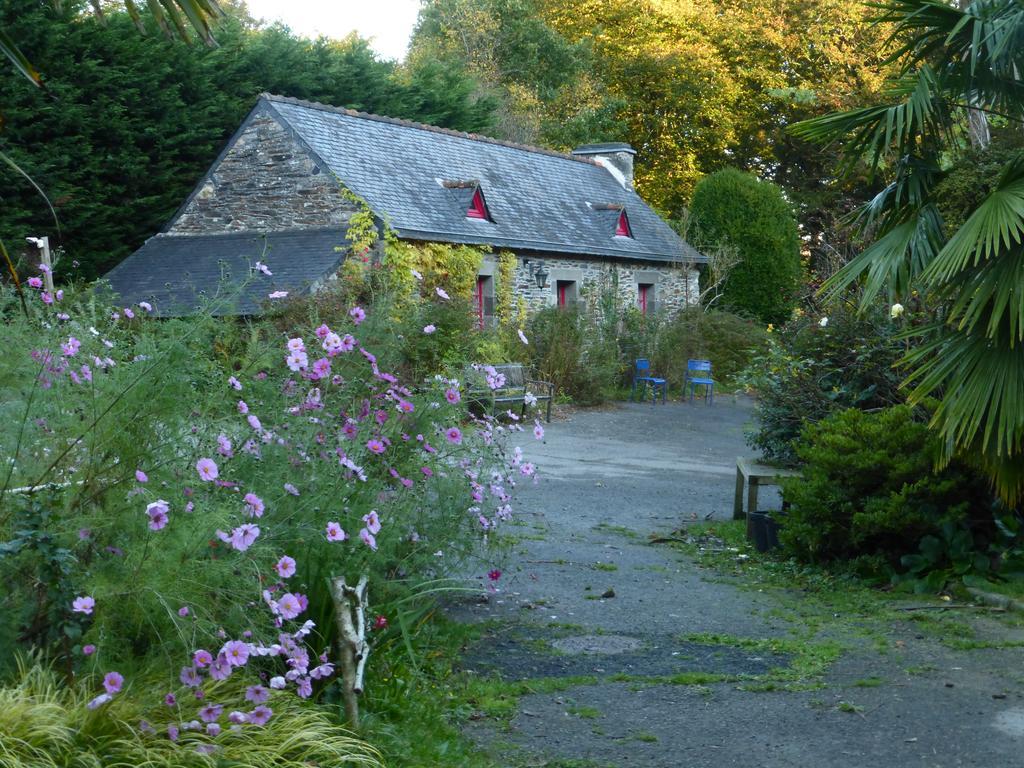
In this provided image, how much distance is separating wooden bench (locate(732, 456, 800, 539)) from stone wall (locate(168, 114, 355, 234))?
454 inches

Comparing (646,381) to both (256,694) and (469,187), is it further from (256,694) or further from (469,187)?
(256,694)

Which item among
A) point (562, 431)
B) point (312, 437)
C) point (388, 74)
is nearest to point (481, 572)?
point (312, 437)

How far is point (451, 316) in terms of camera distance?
18688 millimetres

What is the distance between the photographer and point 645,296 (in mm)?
27812

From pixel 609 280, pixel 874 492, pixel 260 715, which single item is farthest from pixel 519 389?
pixel 260 715

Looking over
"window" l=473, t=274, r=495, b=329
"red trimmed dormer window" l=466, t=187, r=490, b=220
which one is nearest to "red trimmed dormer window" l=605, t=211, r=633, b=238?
"red trimmed dormer window" l=466, t=187, r=490, b=220

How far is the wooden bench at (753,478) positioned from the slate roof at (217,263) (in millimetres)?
9513

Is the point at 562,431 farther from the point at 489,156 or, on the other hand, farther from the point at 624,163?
the point at 624,163

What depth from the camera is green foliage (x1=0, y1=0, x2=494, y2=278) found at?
19.8 m

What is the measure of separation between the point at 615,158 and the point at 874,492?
23710 millimetres

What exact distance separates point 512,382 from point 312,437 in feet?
45.3

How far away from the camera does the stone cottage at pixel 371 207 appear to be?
20.5 m

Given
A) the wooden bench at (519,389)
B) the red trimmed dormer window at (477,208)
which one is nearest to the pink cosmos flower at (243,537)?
the wooden bench at (519,389)

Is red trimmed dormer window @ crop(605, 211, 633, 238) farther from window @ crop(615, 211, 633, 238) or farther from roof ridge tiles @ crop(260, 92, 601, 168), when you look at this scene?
roof ridge tiles @ crop(260, 92, 601, 168)
